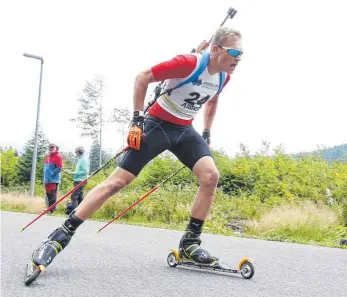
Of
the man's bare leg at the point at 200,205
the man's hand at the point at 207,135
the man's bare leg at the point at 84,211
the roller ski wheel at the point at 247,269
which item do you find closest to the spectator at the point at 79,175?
the man's hand at the point at 207,135

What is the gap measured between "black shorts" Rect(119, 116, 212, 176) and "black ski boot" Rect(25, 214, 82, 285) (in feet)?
2.13

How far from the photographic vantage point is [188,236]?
4074mm

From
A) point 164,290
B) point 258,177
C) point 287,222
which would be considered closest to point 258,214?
point 287,222

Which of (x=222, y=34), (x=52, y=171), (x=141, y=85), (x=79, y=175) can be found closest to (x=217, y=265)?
(x=141, y=85)


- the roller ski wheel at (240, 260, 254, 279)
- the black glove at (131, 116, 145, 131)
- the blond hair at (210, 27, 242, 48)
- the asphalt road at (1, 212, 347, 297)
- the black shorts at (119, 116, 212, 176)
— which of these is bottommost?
the asphalt road at (1, 212, 347, 297)

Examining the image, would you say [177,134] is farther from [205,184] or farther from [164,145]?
[205,184]

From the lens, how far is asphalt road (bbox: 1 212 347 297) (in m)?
2.99

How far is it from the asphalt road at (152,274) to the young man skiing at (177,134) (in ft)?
0.92

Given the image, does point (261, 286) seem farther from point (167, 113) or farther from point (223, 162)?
point (223, 162)

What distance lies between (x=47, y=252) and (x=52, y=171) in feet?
28.8

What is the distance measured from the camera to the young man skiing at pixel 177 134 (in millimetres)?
3625

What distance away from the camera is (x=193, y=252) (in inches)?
155

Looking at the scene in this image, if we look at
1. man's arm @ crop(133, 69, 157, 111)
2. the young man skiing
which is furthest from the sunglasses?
man's arm @ crop(133, 69, 157, 111)

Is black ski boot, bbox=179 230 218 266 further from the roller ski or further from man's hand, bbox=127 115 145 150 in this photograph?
man's hand, bbox=127 115 145 150
